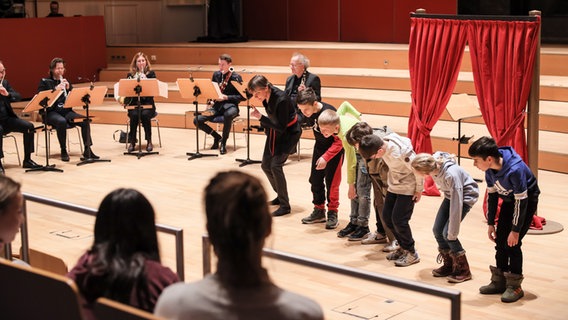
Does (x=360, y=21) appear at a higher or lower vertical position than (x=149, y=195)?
higher

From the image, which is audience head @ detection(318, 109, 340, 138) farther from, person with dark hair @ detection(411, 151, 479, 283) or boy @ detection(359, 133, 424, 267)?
person with dark hair @ detection(411, 151, 479, 283)

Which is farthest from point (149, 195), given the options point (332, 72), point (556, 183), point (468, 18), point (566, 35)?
point (566, 35)

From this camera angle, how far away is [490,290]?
18.5ft

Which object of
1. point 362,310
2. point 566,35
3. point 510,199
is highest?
point 566,35

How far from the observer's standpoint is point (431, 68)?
26.1 ft

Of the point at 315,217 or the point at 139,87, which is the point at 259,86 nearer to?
the point at 315,217

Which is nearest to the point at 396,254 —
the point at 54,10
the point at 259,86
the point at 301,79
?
the point at 259,86

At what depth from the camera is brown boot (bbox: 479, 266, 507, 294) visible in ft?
18.5

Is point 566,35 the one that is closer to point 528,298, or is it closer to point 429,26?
point 429,26

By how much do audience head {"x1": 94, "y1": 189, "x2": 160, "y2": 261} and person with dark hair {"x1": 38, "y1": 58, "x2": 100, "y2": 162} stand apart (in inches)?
290

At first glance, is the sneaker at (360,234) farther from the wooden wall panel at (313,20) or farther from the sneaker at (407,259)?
the wooden wall panel at (313,20)

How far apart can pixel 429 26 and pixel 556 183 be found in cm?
204

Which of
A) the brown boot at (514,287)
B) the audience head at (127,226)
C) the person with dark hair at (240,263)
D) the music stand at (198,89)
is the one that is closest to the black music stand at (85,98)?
the music stand at (198,89)

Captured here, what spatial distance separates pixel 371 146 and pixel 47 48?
9.09 m
